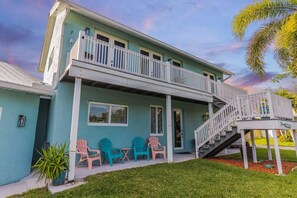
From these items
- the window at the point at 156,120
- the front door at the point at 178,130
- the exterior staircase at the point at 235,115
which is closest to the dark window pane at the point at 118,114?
the window at the point at 156,120

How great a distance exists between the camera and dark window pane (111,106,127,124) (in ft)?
27.6

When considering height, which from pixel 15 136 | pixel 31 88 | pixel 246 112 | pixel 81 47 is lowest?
pixel 15 136

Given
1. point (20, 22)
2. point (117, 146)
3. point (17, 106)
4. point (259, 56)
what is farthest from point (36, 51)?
point (259, 56)

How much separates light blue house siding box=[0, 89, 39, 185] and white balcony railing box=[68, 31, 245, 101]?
100 inches

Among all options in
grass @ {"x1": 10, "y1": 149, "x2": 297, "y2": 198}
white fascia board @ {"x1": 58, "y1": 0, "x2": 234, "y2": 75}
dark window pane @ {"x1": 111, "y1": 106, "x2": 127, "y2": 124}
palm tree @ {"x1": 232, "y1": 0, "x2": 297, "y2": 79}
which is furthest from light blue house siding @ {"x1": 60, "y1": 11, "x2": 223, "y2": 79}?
grass @ {"x1": 10, "y1": 149, "x2": 297, "y2": 198}

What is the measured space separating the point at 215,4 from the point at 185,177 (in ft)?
34.5

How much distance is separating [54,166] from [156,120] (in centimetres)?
639

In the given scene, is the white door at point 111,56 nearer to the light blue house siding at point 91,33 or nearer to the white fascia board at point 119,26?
A: the light blue house siding at point 91,33

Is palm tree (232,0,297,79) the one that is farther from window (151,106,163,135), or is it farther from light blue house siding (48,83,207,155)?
window (151,106,163,135)

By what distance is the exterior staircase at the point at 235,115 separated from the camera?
7.19 m

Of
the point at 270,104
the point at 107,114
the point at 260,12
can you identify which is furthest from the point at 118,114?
the point at 260,12

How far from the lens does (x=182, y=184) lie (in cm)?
501

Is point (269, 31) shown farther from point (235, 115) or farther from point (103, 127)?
point (103, 127)

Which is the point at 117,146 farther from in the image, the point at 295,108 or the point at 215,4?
the point at 295,108
